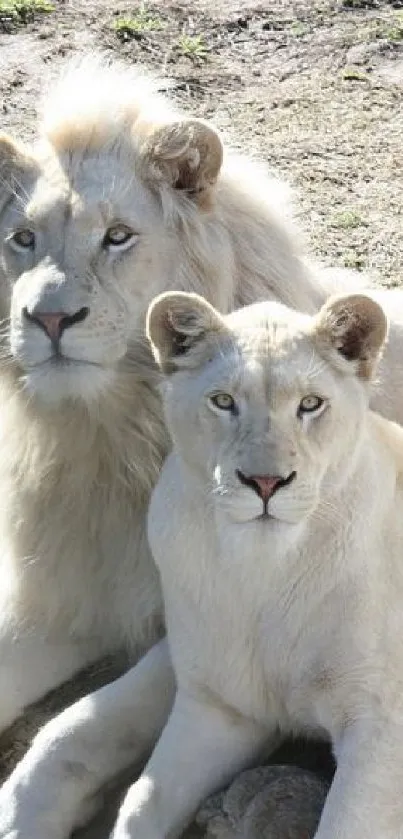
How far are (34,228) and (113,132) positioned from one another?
1.14ft

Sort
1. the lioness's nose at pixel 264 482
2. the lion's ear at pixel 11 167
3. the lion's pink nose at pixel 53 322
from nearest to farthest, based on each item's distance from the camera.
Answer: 1. the lioness's nose at pixel 264 482
2. the lion's pink nose at pixel 53 322
3. the lion's ear at pixel 11 167

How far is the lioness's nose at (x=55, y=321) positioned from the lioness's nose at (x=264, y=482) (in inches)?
34.4

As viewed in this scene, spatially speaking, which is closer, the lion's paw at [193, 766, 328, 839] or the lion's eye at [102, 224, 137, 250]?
the lion's paw at [193, 766, 328, 839]

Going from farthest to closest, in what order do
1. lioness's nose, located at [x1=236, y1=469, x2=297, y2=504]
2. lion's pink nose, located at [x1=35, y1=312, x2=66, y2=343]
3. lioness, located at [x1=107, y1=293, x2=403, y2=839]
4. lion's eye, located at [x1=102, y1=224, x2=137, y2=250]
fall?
lion's eye, located at [x1=102, y1=224, x2=137, y2=250] < lion's pink nose, located at [x1=35, y1=312, x2=66, y2=343] < lioness, located at [x1=107, y1=293, x2=403, y2=839] < lioness's nose, located at [x1=236, y1=469, x2=297, y2=504]

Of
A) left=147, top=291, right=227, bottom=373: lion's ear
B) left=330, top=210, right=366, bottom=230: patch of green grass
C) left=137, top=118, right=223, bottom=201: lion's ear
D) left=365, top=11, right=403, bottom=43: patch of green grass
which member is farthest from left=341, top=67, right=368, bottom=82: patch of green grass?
left=147, top=291, right=227, bottom=373: lion's ear

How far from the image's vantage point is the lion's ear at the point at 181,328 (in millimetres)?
3719

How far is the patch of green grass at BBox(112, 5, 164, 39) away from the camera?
9.36 m

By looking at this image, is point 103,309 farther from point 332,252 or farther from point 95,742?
point 332,252

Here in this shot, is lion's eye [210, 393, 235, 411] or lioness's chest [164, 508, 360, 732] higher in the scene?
lion's eye [210, 393, 235, 411]

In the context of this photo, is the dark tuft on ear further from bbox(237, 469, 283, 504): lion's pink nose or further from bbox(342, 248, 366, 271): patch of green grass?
bbox(342, 248, 366, 271): patch of green grass

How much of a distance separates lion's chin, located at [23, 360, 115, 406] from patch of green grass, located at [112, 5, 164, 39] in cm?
538

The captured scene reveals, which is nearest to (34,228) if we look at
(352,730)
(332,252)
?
(352,730)

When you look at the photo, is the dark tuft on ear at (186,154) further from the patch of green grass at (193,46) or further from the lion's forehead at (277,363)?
the patch of green grass at (193,46)

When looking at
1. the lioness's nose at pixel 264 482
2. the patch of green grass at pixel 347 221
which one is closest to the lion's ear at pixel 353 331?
the lioness's nose at pixel 264 482
